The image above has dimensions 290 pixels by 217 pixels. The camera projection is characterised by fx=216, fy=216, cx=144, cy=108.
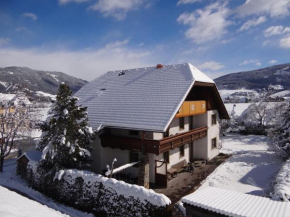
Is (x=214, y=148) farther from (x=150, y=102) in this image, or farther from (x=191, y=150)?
(x=150, y=102)

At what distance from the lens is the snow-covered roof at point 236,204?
8078 mm

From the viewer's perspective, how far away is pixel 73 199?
12.8m

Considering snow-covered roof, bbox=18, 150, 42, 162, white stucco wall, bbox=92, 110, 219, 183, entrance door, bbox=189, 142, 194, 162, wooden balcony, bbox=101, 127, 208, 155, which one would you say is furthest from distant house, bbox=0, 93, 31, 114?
entrance door, bbox=189, 142, 194, 162

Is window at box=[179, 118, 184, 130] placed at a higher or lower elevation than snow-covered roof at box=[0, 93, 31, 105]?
lower

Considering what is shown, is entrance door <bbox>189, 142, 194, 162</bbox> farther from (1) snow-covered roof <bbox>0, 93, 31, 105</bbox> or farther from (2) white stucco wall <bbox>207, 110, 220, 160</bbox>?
(1) snow-covered roof <bbox>0, 93, 31, 105</bbox>

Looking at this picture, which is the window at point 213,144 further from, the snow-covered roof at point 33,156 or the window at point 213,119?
the snow-covered roof at point 33,156

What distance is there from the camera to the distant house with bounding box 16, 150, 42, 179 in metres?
16.2

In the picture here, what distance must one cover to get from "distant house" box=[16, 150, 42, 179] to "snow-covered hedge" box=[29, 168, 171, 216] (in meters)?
1.99

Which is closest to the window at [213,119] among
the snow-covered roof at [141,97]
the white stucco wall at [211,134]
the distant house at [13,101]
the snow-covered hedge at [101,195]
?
the white stucco wall at [211,134]

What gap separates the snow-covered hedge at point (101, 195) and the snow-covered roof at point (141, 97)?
3.73m

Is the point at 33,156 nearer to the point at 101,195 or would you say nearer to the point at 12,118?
the point at 12,118

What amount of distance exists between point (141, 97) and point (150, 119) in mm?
3147

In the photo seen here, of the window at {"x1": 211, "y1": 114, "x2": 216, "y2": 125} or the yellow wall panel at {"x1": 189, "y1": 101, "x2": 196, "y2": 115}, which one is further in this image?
the window at {"x1": 211, "y1": 114, "x2": 216, "y2": 125}

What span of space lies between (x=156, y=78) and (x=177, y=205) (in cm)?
1022
